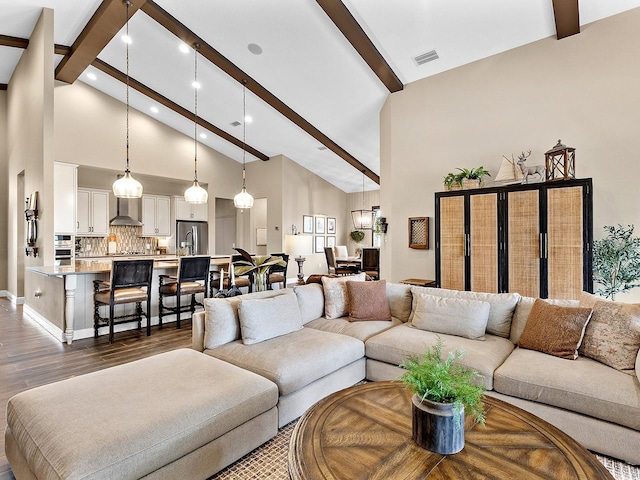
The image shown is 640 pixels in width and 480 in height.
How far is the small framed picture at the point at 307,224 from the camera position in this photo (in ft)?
33.2

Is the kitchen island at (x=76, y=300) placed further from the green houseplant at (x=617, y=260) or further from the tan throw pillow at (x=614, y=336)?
A: the green houseplant at (x=617, y=260)

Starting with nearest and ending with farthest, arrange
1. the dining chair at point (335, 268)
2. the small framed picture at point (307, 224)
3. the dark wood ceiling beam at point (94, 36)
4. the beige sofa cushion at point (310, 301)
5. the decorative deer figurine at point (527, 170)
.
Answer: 1. the beige sofa cushion at point (310, 301)
2. the decorative deer figurine at point (527, 170)
3. the dark wood ceiling beam at point (94, 36)
4. the dining chair at point (335, 268)
5. the small framed picture at point (307, 224)

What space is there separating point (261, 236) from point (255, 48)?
6.37 metres

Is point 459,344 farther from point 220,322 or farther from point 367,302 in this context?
point 220,322

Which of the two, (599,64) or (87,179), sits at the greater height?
(599,64)

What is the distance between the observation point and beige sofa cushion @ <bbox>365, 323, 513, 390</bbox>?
94.8 inches

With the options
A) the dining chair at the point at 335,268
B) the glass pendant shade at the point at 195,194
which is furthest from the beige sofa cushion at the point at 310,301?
the dining chair at the point at 335,268

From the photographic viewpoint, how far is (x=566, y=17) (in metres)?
3.99

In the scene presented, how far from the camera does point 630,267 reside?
3742mm

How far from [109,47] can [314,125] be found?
4012 millimetres

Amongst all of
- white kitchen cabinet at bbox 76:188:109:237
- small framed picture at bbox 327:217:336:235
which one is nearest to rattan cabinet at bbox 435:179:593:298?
small framed picture at bbox 327:217:336:235

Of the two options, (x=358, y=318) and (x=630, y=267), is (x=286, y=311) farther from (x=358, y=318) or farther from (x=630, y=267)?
(x=630, y=267)

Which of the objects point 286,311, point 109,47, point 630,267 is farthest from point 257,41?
point 630,267

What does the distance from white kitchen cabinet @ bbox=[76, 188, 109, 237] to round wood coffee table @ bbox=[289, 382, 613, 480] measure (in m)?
7.94
